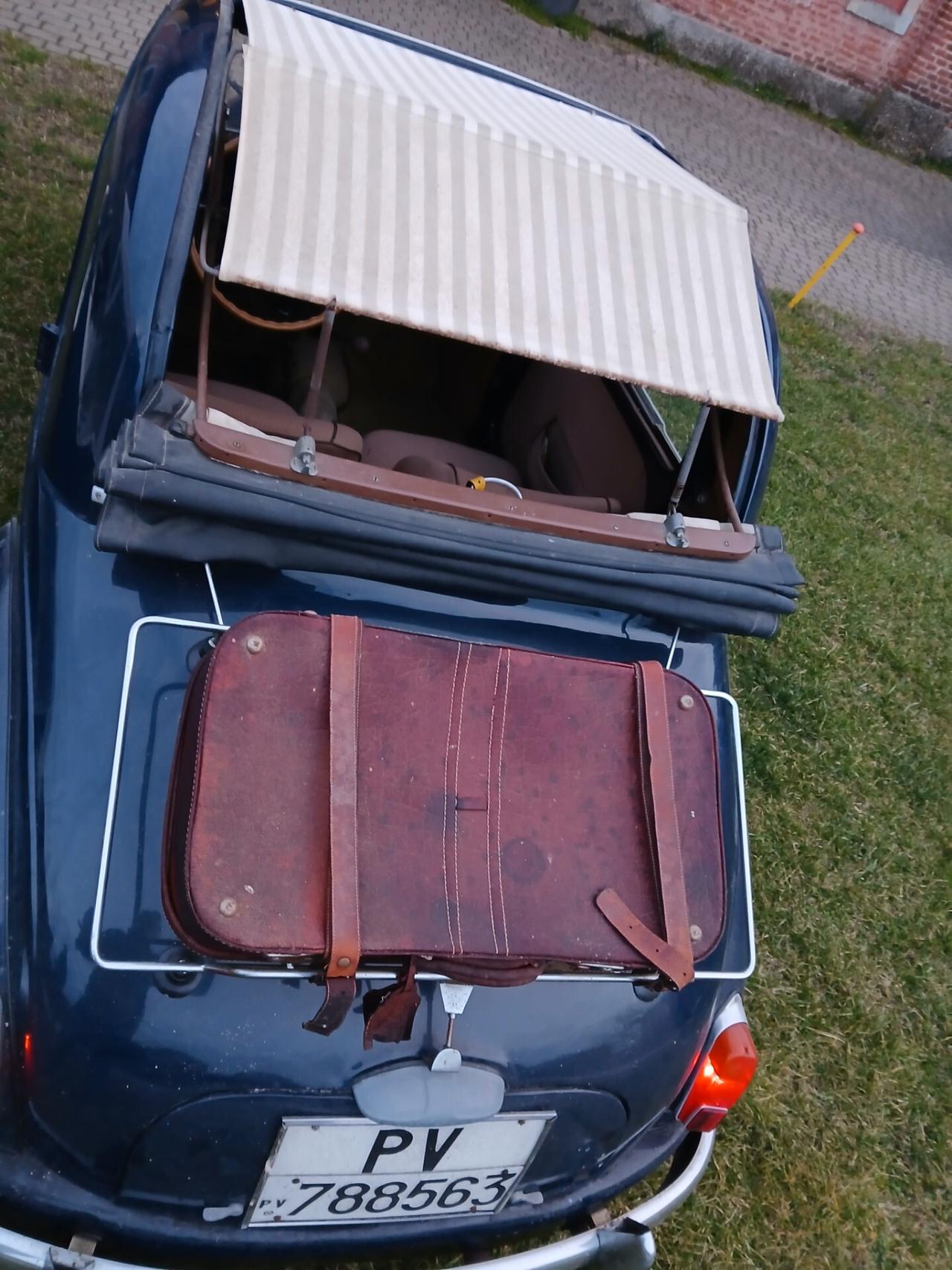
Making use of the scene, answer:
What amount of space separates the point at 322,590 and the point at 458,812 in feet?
2.24

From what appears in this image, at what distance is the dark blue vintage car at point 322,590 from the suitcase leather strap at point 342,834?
175 millimetres

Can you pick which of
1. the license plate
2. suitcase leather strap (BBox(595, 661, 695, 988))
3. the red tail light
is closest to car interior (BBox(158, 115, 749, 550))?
suitcase leather strap (BBox(595, 661, 695, 988))

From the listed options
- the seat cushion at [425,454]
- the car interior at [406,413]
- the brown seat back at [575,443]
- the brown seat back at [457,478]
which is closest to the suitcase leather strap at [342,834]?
the car interior at [406,413]

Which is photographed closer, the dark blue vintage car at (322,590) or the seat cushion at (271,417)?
the dark blue vintage car at (322,590)

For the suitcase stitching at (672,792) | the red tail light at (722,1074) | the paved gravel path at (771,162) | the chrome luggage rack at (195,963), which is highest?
the paved gravel path at (771,162)

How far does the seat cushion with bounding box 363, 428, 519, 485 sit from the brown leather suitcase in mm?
1068

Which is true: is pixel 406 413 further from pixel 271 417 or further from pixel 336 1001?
pixel 336 1001

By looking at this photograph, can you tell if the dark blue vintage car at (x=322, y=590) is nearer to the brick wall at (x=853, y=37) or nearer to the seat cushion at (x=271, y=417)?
the seat cushion at (x=271, y=417)

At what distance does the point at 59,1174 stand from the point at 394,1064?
2.24ft

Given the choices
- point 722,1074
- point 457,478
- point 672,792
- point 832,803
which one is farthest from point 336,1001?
point 832,803

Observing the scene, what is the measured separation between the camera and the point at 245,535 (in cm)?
216

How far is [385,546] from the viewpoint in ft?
7.27

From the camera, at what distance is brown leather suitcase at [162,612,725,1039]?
1.75m

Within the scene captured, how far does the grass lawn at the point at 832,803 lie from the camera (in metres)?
3.09
